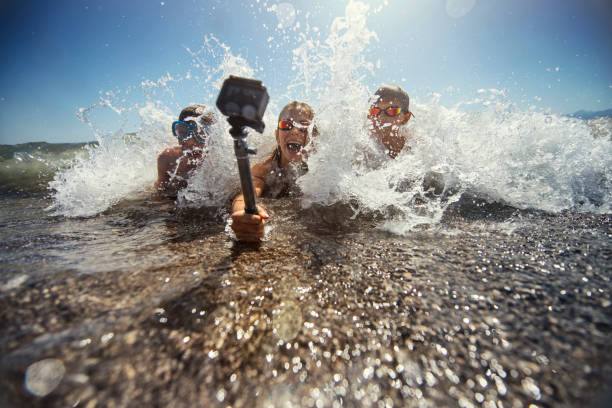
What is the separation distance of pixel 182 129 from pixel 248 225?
328 centimetres

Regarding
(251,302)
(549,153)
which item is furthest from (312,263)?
(549,153)

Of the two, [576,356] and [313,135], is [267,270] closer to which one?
[576,356]

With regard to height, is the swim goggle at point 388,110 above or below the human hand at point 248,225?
above

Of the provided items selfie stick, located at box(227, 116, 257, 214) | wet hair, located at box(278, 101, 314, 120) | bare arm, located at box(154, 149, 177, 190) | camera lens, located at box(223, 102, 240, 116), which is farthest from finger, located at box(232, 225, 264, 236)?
bare arm, located at box(154, 149, 177, 190)

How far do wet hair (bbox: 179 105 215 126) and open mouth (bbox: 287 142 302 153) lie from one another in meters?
1.42

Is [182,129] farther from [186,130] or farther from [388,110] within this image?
[388,110]

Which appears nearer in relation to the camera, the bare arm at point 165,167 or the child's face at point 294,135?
the child's face at point 294,135


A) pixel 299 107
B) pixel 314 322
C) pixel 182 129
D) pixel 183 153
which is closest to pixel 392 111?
pixel 299 107

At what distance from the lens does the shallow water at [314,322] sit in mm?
689

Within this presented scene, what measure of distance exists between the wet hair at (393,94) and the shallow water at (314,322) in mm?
2940

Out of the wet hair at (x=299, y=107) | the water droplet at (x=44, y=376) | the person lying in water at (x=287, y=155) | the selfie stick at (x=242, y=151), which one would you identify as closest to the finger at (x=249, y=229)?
the selfie stick at (x=242, y=151)

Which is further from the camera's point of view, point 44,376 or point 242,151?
point 242,151

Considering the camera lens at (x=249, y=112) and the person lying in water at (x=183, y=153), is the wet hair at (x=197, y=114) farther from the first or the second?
the camera lens at (x=249, y=112)

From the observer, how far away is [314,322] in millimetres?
956
